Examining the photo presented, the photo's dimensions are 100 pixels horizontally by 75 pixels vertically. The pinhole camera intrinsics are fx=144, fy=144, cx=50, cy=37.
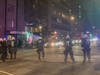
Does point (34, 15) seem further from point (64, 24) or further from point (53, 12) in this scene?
point (64, 24)

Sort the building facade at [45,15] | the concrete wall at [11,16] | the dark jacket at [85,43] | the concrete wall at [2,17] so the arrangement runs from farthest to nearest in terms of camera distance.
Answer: the building facade at [45,15]
the concrete wall at [11,16]
the concrete wall at [2,17]
the dark jacket at [85,43]

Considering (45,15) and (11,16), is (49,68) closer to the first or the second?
(11,16)

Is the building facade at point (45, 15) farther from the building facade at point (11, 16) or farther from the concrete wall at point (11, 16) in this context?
the concrete wall at point (11, 16)

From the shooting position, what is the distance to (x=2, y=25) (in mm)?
30234

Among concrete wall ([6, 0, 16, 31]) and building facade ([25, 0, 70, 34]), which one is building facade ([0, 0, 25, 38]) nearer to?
concrete wall ([6, 0, 16, 31])

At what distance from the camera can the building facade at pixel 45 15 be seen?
53.9 metres

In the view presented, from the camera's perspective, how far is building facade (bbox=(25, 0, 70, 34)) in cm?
5388

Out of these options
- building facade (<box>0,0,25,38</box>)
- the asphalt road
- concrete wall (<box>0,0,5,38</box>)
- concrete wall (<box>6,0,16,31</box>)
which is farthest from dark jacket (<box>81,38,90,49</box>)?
concrete wall (<box>6,0,16,31</box>)

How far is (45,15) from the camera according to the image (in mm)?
59688

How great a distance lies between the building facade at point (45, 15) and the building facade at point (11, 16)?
39.0 ft

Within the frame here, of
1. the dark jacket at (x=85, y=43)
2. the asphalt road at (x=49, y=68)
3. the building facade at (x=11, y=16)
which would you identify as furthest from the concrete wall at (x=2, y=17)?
the dark jacket at (x=85, y=43)

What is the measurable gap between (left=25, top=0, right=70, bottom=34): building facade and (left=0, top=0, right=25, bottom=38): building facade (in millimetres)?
11893

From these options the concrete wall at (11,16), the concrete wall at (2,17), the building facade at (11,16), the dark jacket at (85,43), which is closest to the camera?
the dark jacket at (85,43)

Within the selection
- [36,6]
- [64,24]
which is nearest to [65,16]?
[64,24]
